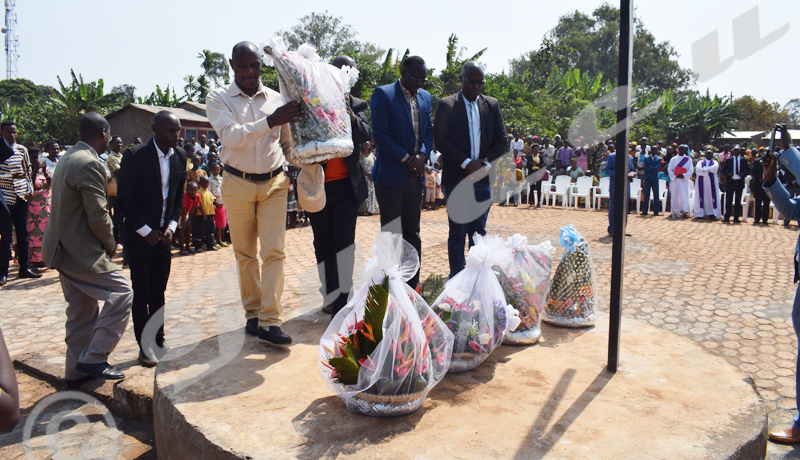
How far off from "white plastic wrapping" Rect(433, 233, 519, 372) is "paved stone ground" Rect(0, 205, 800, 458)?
0.78m

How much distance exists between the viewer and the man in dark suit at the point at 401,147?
159 inches

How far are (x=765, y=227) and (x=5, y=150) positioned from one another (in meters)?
13.2

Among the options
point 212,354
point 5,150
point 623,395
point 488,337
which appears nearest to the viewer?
point 623,395

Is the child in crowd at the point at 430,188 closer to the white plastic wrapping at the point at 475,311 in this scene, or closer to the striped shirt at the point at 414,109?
the striped shirt at the point at 414,109

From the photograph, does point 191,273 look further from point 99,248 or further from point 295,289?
point 99,248

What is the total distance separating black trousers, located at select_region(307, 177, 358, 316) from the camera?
13.0 feet

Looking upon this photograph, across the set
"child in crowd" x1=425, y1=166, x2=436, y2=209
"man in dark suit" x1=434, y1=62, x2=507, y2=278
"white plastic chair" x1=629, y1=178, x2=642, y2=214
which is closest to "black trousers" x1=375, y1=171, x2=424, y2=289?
"man in dark suit" x1=434, y1=62, x2=507, y2=278

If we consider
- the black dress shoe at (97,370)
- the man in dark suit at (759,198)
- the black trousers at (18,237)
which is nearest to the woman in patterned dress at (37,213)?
the black trousers at (18,237)

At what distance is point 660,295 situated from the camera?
573 centimetres

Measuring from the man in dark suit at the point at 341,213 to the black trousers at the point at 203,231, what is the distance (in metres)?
5.38

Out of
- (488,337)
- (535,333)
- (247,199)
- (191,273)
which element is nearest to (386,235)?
(488,337)

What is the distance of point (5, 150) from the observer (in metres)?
6.09

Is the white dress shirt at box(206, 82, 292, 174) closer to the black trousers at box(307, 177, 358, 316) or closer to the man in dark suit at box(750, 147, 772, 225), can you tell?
the black trousers at box(307, 177, 358, 316)

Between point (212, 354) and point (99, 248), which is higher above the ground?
point (99, 248)
